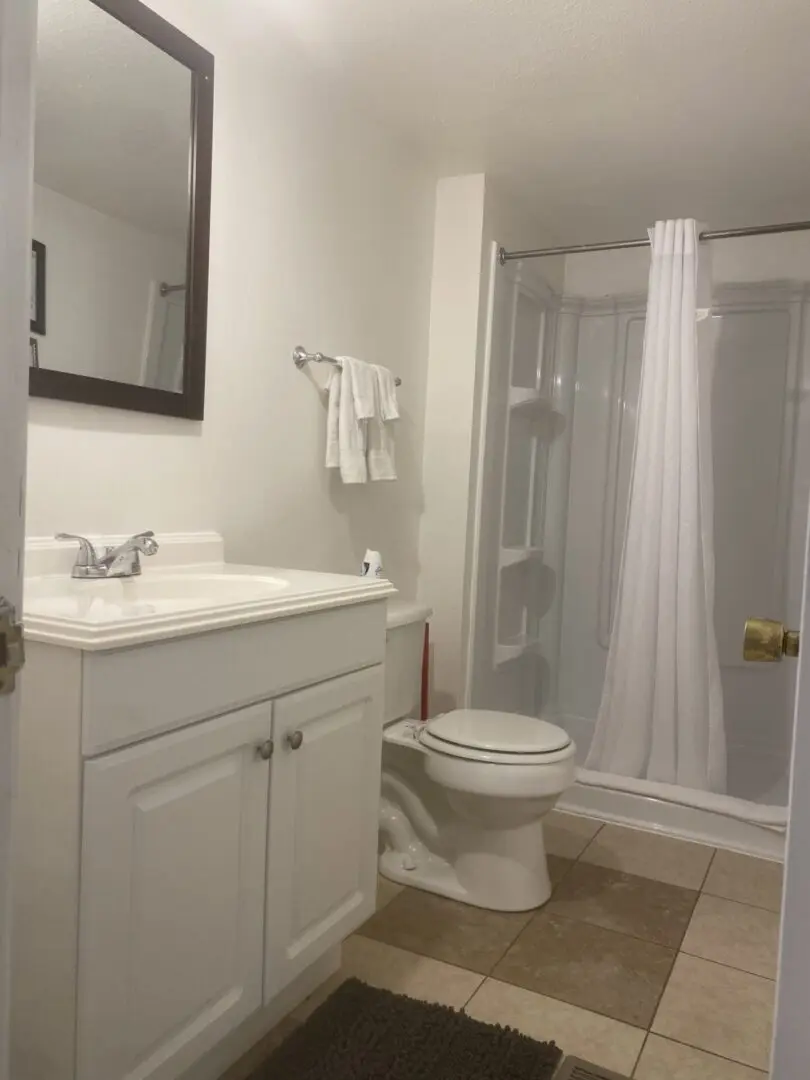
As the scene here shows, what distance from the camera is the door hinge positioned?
580mm

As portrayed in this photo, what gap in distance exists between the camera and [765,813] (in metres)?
2.44

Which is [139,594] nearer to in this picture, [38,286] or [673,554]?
[38,286]

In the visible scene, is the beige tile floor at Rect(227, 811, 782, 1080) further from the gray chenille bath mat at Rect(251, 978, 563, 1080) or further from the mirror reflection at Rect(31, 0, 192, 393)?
the mirror reflection at Rect(31, 0, 192, 393)

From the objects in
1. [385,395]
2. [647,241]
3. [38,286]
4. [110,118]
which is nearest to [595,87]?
[647,241]

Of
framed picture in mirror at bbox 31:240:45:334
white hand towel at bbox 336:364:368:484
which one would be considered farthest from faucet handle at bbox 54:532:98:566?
white hand towel at bbox 336:364:368:484

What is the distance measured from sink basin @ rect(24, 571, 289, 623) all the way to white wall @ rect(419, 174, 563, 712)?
1.18 metres

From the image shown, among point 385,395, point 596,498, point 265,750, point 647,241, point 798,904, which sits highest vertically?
point 647,241

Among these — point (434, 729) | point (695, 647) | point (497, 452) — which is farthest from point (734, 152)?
point (434, 729)

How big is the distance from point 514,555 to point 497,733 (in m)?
1.21

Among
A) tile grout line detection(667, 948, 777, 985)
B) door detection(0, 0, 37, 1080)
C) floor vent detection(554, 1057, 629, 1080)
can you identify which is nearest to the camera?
door detection(0, 0, 37, 1080)

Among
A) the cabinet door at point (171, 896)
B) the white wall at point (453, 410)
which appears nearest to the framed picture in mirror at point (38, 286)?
the cabinet door at point (171, 896)

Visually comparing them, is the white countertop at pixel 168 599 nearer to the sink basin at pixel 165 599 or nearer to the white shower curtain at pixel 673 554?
the sink basin at pixel 165 599

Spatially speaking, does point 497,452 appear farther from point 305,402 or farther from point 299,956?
point 299,956

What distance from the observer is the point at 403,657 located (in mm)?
2262
